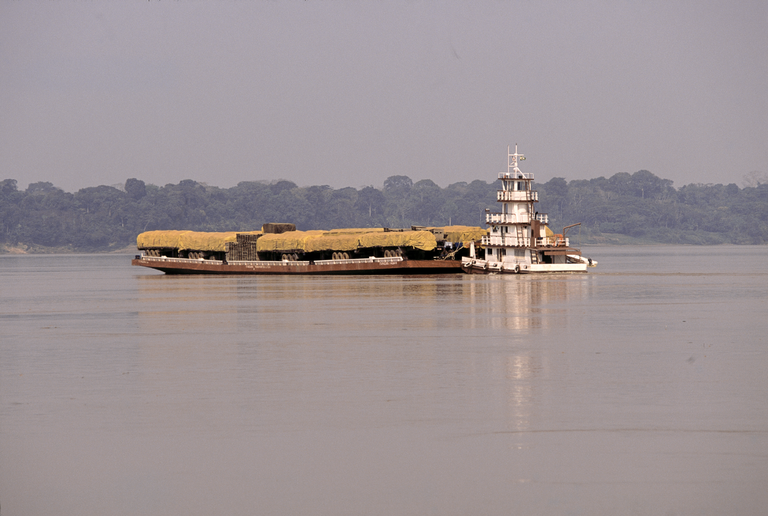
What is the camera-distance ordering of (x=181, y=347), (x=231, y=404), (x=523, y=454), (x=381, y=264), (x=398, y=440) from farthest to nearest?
(x=381, y=264)
(x=181, y=347)
(x=231, y=404)
(x=398, y=440)
(x=523, y=454)

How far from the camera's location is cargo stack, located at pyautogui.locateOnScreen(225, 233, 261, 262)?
11106 cm

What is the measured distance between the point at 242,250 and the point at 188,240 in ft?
28.9

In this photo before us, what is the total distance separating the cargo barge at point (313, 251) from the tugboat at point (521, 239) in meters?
6.39

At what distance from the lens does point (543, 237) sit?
294 feet

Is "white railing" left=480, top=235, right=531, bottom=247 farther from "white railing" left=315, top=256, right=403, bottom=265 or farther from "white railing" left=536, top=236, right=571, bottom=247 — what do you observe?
"white railing" left=315, top=256, right=403, bottom=265

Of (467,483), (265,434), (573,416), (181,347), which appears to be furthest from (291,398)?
(181,347)

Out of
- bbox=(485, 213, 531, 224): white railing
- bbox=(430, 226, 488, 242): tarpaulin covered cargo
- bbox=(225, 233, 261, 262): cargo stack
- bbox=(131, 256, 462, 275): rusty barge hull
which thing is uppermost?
bbox=(485, 213, 531, 224): white railing

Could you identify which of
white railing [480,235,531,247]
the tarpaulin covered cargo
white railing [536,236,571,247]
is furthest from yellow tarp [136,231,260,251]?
white railing [536,236,571,247]

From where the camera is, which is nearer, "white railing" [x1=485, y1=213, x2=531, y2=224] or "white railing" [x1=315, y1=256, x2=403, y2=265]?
"white railing" [x1=485, y1=213, x2=531, y2=224]

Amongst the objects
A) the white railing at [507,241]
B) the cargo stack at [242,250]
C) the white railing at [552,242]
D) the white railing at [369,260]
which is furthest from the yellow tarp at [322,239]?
the white railing at [552,242]

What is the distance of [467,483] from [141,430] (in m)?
6.97

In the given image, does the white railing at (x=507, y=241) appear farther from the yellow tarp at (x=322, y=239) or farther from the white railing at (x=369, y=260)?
the white railing at (x=369, y=260)

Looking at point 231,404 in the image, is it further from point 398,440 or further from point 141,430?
point 398,440

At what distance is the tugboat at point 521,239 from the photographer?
3487 inches
